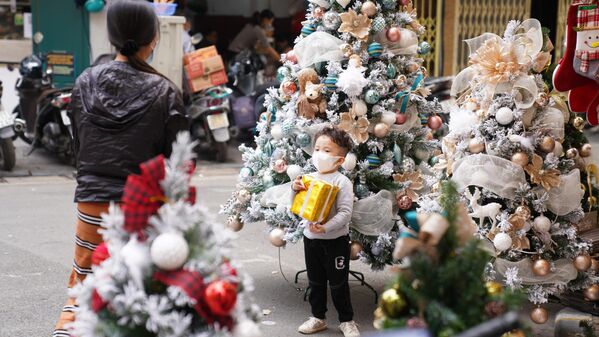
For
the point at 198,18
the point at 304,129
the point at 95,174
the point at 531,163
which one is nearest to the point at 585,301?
the point at 531,163

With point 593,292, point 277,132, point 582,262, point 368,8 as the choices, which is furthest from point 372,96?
point 593,292

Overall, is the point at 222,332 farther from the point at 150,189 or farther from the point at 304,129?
the point at 304,129

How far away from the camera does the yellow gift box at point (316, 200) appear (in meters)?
4.84

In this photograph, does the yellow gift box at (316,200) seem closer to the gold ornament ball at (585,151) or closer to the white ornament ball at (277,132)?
the white ornament ball at (277,132)

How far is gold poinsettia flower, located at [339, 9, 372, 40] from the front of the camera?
18.2 feet

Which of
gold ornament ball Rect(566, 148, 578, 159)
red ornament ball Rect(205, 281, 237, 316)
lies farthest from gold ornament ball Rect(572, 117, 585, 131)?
red ornament ball Rect(205, 281, 237, 316)

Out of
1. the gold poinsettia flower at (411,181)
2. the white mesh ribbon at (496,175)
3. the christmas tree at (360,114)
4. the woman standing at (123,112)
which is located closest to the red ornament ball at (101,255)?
the woman standing at (123,112)

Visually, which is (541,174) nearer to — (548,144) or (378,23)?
(548,144)

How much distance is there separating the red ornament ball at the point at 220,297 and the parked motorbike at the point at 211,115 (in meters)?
8.89

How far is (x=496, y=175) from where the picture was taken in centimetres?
503

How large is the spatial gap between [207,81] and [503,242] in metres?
7.36

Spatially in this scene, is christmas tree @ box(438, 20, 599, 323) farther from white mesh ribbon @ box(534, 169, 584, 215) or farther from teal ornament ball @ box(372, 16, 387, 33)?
teal ornament ball @ box(372, 16, 387, 33)

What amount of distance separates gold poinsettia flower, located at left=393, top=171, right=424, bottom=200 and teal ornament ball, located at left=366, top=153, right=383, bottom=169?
144 millimetres

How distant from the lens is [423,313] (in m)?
2.51
